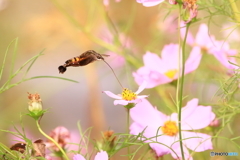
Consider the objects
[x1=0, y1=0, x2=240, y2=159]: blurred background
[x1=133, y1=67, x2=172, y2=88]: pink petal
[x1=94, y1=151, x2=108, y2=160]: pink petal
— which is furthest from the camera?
[x1=0, y1=0, x2=240, y2=159]: blurred background

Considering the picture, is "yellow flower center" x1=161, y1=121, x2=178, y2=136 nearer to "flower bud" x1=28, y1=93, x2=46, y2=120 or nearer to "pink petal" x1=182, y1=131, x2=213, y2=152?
"pink petal" x1=182, y1=131, x2=213, y2=152

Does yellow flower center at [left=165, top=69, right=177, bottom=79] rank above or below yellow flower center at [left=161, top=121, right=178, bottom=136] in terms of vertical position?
above

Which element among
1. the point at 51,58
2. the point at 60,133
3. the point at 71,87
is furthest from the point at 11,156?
the point at 71,87

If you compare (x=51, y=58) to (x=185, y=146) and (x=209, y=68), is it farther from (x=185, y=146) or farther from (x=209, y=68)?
(x=185, y=146)

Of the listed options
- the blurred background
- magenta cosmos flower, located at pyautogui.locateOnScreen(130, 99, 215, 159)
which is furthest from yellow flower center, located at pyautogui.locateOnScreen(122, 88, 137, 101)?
the blurred background

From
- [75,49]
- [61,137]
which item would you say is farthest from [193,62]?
[75,49]

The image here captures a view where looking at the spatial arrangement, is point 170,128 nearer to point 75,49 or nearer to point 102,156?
point 102,156

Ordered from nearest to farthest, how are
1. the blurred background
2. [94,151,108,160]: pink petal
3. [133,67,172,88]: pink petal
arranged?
[94,151,108,160]: pink petal, [133,67,172,88]: pink petal, the blurred background
